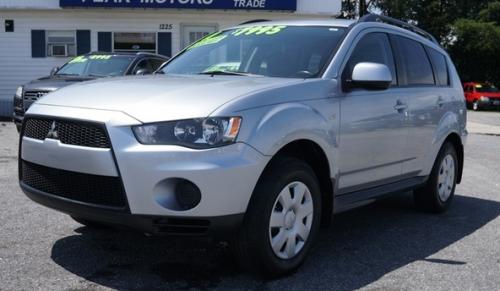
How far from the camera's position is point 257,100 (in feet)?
12.9

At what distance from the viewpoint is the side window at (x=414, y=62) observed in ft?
19.0

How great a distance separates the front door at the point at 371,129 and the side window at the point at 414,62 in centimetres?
25

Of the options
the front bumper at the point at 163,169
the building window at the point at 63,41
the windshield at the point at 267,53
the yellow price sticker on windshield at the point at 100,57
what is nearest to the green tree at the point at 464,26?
the building window at the point at 63,41

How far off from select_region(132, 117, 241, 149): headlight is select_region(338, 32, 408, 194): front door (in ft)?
4.29

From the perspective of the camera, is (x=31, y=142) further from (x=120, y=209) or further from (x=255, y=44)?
(x=255, y=44)

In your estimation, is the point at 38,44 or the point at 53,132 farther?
the point at 38,44

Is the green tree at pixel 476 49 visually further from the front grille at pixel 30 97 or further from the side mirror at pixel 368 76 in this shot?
the side mirror at pixel 368 76

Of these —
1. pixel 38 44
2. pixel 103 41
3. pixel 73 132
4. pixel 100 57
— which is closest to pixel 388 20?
pixel 73 132

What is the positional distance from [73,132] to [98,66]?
8.55 m

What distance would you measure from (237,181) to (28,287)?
1.49 meters

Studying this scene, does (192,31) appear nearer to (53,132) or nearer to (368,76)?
(368,76)

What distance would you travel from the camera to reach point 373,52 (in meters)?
5.32

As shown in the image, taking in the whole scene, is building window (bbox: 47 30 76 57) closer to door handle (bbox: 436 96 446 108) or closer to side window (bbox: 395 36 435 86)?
side window (bbox: 395 36 435 86)

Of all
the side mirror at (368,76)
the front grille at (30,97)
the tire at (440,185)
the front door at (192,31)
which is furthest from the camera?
the front door at (192,31)
